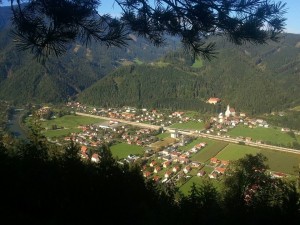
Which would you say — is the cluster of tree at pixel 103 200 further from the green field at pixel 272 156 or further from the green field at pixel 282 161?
the green field at pixel 272 156

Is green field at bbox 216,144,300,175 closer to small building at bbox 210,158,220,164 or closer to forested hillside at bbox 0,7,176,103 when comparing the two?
small building at bbox 210,158,220,164

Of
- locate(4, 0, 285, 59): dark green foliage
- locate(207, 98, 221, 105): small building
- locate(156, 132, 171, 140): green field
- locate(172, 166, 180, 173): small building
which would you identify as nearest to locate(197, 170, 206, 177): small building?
locate(172, 166, 180, 173): small building

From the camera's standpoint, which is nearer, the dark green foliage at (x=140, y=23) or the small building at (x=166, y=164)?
the dark green foliage at (x=140, y=23)

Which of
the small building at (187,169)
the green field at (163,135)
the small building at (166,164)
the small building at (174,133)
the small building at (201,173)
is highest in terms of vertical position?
the small building at (201,173)

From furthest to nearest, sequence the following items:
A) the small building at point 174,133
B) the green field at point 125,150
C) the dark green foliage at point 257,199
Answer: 1. the small building at point 174,133
2. the green field at point 125,150
3. the dark green foliage at point 257,199

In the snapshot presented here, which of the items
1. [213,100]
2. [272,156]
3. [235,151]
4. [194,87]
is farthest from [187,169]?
[194,87]

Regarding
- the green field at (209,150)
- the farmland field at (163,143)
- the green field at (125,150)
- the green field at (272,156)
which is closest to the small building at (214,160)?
the green field at (209,150)

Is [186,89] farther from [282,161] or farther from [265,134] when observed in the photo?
[282,161]
